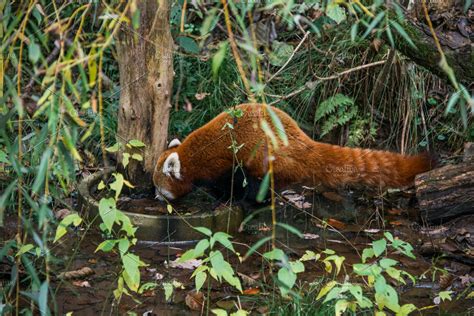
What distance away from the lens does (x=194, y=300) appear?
3488 mm

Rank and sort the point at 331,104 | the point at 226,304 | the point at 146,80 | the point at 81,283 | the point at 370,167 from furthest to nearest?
the point at 331,104 → the point at 370,167 → the point at 146,80 → the point at 81,283 → the point at 226,304

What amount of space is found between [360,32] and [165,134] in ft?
5.54

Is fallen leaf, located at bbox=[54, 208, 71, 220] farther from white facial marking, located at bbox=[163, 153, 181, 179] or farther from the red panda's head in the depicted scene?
white facial marking, located at bbox=[163, 153, 181, 179]

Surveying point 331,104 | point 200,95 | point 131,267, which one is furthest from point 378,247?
point 200,95

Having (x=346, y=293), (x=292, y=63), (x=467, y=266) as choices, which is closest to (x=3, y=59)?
(x=346, y=293)

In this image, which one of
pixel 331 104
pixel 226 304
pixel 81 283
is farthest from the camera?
pixel 331 104

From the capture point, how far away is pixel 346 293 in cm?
312

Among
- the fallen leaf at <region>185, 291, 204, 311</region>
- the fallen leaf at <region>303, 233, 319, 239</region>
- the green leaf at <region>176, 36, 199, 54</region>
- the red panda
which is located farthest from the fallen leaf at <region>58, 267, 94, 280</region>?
the green leaf at <region>176, 36, 199, 54</region>

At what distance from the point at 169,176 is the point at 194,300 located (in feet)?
4.76

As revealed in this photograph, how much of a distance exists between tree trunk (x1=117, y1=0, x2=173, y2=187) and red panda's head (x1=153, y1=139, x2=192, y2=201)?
13 cm

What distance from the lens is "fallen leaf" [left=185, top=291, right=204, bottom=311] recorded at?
136 inches

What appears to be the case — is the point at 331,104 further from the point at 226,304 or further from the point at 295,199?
the point at 226,304

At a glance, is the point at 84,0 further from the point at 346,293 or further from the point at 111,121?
the point at 346,293

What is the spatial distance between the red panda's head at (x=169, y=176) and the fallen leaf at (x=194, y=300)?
1258 mm
